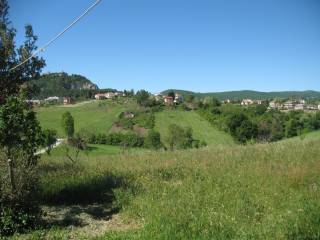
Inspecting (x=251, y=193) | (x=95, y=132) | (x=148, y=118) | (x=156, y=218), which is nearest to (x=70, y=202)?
(x=156, y=218)

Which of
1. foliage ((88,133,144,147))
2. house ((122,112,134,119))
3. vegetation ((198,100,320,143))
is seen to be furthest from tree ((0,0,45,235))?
house ((122,112,134,119))

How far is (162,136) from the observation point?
227 feet

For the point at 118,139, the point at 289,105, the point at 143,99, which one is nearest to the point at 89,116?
the point at 143,99

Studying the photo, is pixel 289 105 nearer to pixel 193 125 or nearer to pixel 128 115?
pixel 193 125

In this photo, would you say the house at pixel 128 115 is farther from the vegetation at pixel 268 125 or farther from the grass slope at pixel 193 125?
the vegetation at pixel 268 125

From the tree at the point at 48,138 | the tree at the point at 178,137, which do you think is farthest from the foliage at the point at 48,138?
Result: the tree at the point at 178,137

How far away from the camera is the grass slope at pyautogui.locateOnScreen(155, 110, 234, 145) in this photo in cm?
6875

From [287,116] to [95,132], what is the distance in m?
38.6

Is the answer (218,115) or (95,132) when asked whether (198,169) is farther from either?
(218,115)

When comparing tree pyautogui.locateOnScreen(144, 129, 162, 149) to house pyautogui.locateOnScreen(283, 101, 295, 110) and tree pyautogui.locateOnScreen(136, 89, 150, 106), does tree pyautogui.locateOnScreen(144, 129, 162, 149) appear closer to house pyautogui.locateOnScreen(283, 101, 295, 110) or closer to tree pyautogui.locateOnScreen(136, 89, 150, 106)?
tree pyautogui.locateOnScreen(136, 89, 150, 106)

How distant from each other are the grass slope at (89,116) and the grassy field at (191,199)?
2311 inches

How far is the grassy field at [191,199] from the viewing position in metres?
5.84

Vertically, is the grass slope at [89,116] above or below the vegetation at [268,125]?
above

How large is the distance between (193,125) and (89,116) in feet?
82.9
